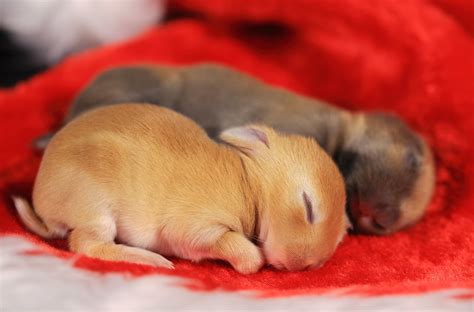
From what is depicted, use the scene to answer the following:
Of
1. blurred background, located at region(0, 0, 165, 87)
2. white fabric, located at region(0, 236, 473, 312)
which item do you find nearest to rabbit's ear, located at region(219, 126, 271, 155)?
white fabric, located at region(0, 236, 473, 312)

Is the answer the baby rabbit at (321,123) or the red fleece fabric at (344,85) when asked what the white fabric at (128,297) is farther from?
the baby rabbit at (321,123)

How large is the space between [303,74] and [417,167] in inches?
35.9

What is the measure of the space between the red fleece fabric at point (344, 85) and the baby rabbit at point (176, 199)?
0.07 meters

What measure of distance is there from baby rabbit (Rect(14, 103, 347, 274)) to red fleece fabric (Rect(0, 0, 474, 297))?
0.07 meters

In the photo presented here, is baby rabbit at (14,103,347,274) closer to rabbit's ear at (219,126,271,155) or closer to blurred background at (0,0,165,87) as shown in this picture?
rabbit's ear at (219,126,271,155)

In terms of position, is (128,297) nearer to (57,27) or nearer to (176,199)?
(176,199)

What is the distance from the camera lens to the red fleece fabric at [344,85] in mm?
1602

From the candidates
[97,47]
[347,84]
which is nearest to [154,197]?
[347,84]

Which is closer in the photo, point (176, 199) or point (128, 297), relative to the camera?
point (128, 297)

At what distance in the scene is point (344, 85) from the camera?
8.97 ft

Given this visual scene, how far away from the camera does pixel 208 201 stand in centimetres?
157

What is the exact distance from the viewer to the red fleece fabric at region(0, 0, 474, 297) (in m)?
1.60

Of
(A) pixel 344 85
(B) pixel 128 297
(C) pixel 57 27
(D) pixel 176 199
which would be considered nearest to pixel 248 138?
(D) pixel 176 199

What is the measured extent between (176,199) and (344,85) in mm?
1435
